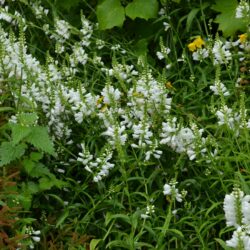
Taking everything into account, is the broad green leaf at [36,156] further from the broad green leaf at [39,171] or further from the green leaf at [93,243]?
the green leaf at [93,243]

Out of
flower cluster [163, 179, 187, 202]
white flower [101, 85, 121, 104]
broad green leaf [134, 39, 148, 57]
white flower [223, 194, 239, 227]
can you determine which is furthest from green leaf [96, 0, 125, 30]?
white flower [223, 194, 239, 227]

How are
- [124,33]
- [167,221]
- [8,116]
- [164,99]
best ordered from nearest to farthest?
[167,221] → [164,99] → [8,116] → [124,33]

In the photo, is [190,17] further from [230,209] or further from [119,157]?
[230,209]

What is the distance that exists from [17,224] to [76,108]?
0.75 metres

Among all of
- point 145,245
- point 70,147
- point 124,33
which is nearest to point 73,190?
point 70,147

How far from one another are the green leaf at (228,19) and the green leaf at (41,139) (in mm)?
1759

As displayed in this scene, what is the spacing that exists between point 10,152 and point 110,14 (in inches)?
73.7

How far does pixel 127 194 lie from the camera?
3455 millimetres

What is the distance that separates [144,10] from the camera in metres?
5.04

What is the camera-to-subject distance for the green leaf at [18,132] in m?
3.41

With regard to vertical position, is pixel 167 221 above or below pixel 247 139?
below

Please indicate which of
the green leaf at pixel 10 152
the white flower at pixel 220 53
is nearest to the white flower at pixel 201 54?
the white flower at pixel 220 53

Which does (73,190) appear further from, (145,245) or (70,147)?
(145,245)

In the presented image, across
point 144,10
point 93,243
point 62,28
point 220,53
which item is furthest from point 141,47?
point 93,243
